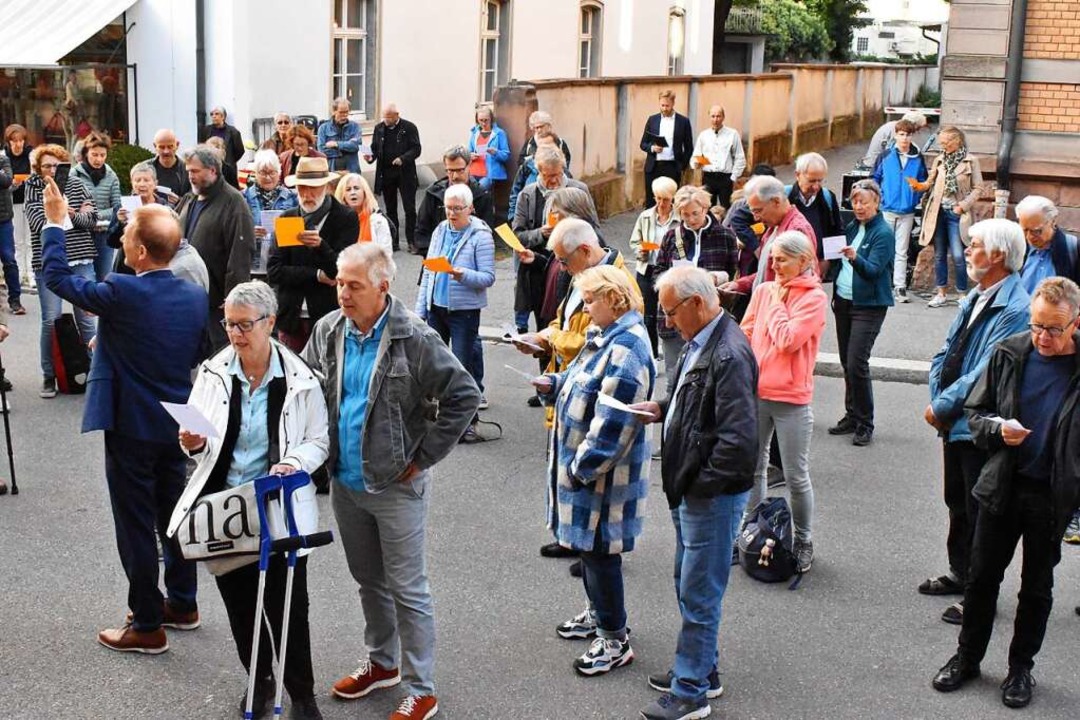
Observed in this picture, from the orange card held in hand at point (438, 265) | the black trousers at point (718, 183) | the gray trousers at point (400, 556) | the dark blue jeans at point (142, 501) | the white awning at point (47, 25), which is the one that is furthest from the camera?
the black trousers at point (718, 183)

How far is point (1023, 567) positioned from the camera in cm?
588

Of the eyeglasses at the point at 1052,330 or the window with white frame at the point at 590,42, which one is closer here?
the eyeglasses at the point at 1052,330

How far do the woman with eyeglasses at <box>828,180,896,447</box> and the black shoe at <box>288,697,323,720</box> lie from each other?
5011 mm

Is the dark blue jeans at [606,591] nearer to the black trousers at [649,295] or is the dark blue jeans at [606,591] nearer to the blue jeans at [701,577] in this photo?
the blue jeans at [701,577]

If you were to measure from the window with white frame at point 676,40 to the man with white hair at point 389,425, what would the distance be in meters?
29.5

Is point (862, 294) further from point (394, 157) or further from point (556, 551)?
point (394, 157)

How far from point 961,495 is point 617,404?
2.26 meters

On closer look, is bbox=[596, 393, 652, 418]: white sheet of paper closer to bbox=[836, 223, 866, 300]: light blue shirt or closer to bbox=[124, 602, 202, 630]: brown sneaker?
bbox=[124, 602, 202, 630]: brown sneaker

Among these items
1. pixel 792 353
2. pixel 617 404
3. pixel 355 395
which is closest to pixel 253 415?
pixel 355 395

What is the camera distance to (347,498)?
18.1 ft

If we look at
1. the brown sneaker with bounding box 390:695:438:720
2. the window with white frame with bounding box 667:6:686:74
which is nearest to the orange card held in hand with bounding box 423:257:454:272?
the brown sneaker with bounding box 390:695:438:720

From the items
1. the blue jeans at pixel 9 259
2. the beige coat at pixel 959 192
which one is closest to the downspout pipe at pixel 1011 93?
the beige coat at pixel 959 192

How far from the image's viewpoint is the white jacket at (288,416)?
518 cm

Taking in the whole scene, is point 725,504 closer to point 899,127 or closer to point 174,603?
point 174,603
